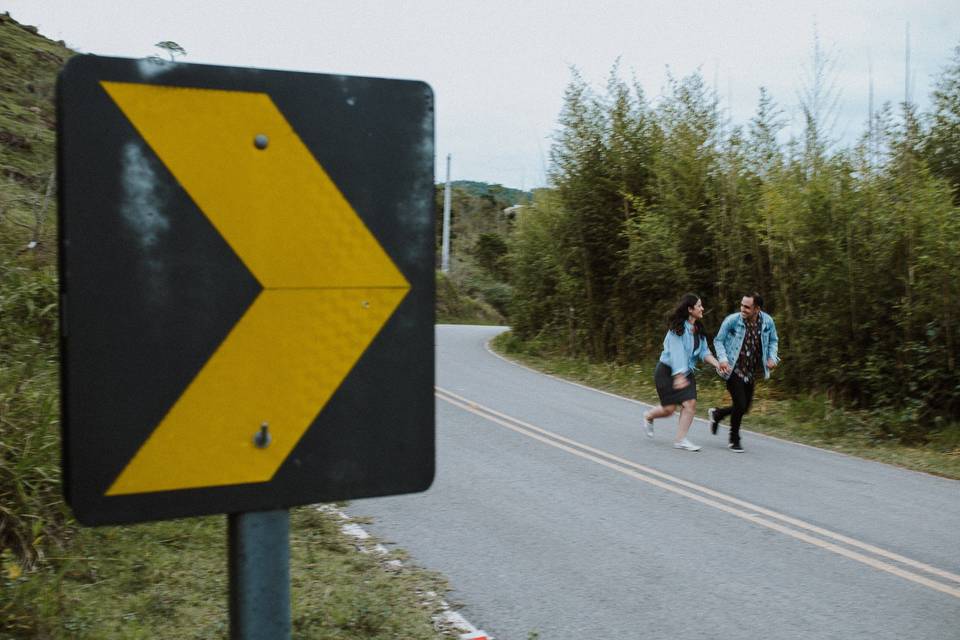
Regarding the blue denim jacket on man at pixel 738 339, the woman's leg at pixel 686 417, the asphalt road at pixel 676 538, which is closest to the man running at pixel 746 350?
the blue denim jacket on man at pixel 738 339

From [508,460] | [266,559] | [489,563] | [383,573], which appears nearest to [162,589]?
[383,573]

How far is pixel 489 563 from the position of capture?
231 inches

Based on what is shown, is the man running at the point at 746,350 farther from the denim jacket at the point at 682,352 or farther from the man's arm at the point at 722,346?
the denim jacket at the point at 682,352

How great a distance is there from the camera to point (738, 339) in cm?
1086

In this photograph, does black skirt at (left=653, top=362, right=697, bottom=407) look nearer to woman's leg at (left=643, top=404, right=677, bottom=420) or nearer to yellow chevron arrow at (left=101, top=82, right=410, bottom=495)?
woman's leg at (left=643, top=404, right=677, bottom=420)

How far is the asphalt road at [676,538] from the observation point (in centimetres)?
494

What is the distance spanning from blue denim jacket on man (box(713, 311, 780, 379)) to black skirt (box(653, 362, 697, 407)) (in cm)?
53

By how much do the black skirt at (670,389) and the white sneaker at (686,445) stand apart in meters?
0.52

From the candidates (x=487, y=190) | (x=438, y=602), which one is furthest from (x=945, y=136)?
(x=487, y=190)

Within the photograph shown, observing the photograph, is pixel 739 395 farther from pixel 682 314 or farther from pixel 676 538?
pixel 676 538

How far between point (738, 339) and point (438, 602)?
6.92 meters

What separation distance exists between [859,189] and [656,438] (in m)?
4.74

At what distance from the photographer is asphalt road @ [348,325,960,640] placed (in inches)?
195

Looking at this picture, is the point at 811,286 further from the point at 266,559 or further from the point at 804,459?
the point at 266,559
